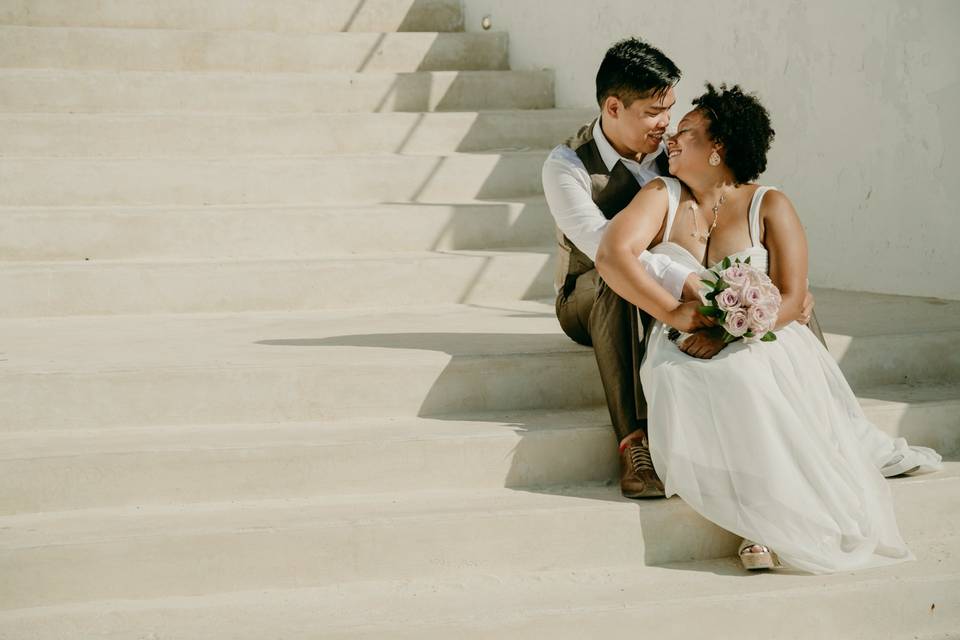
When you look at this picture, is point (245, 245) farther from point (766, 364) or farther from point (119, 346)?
point (766, 364)

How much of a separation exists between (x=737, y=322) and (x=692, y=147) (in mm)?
576

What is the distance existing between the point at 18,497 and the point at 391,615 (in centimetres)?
103

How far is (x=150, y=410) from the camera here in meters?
3.24

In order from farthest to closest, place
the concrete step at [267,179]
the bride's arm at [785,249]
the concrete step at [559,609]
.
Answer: the concrete step at [267,179] < the bride's arm at [785,249] < the concrete step at [559,609]

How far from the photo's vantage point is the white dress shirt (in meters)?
3.28

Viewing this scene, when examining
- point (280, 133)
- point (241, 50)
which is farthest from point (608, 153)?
point (241, 50)

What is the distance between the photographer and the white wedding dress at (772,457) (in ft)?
9.19

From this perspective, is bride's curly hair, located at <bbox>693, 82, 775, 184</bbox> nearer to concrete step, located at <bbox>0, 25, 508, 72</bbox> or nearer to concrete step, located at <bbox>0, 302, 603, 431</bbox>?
concrete step, located at <bbox>0, 302, 603, 431</bbox>

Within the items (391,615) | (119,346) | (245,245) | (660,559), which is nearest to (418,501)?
(391,615)

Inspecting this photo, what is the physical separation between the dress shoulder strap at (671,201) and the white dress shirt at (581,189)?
11 centimetres

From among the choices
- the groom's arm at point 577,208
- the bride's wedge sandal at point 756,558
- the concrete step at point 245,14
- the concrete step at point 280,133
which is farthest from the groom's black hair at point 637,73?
the concrete step at point 245,14

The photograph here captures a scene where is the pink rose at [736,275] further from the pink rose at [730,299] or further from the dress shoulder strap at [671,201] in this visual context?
the dress shoulder strap at [671,201]

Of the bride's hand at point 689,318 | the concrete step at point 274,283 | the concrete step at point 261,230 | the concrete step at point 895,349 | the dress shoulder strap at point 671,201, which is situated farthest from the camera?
the concrete step at point 261,230

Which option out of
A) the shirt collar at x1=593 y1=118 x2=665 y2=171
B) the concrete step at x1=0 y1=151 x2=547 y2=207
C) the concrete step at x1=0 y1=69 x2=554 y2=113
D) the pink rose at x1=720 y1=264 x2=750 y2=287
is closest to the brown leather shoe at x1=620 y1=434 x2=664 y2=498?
the pink rose at x1=720 y1=264 x2=750 y2=287
